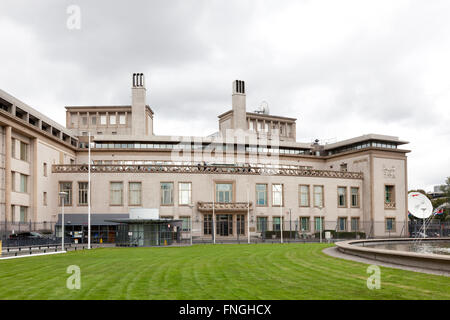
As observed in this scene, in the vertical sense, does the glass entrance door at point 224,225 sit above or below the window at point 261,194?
below

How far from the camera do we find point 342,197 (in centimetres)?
7762

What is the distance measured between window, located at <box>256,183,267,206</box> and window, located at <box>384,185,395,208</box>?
73.9 feet

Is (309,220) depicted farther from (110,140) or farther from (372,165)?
(110,140)

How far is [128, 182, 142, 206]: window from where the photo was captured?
219 feet


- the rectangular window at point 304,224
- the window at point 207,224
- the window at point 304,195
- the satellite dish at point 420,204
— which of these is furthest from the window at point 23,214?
the satellite dish at point 420,204

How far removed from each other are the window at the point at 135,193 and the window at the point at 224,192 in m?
11.0

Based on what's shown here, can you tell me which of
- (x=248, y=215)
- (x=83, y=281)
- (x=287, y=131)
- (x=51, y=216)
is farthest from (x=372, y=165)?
(x=83, y=281)

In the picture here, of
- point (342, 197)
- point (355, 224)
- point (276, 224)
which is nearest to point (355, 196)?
point (342, 197)

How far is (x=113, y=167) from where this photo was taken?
2667 inches

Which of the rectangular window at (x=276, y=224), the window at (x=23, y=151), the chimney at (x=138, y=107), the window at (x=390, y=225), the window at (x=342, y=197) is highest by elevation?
the chimney at (x=138, y=107)

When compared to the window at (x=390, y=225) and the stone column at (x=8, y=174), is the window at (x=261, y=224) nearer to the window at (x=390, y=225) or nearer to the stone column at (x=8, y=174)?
the window at (x=390, y=225)

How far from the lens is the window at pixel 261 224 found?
6956cm

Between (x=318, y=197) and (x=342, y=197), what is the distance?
5.13 m

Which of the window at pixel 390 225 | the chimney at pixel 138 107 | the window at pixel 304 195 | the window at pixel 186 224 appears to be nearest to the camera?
the window at pixel 186 224
